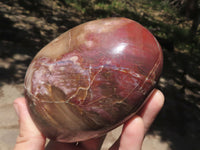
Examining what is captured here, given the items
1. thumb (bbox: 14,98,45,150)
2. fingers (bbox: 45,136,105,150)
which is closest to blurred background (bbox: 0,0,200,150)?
fingers (bbox: 45,136,105,150)

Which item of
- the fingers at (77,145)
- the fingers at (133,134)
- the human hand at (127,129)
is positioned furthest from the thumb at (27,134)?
the fingers at (133,134)

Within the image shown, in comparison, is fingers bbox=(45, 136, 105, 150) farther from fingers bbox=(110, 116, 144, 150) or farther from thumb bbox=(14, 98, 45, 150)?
fingers bbox=(110, 116, 144, 150)

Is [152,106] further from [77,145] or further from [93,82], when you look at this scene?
[77,145]

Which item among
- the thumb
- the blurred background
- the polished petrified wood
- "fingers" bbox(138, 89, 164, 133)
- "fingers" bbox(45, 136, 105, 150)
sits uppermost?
the polished petrified wood

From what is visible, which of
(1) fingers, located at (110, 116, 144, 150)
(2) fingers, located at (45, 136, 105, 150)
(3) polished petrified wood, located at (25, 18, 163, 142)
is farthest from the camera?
(2) fingers, located at (45, 136, 105, 150)

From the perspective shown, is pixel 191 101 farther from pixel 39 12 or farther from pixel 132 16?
pixel 39 12

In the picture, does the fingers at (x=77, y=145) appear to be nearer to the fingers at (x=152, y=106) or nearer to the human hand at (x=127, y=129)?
the human hand at (x=127, y=129)

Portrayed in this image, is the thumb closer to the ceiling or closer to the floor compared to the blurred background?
closer to the ceiling
